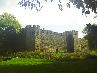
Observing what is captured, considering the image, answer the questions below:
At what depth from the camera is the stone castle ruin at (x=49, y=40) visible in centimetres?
3584

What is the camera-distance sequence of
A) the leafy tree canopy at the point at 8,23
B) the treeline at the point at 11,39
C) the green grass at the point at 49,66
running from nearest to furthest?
the green grass at the point at 49,66 → the treeline at the point at 11,39 → the leafy tree canopy at the point at 8,23

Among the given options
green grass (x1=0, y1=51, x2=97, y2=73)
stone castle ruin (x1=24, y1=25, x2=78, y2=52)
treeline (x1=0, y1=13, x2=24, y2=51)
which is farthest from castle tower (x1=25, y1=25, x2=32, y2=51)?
green grass (x1=0, y1=51, x2=97, y2=73)

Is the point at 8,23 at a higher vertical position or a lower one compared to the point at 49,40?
higher

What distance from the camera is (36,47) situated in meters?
36.0

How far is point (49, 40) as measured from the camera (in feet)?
129

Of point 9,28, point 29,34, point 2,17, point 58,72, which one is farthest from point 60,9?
point 2,17

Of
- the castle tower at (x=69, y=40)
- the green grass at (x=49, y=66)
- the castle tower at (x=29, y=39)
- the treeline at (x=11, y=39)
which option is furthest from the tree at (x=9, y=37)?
the green grass at (x=49, y=66)

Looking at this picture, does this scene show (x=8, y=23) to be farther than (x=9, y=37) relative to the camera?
Yes

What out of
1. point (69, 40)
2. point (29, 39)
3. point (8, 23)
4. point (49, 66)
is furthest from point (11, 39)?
point (49, 66)

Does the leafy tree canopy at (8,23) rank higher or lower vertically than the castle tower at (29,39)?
higher

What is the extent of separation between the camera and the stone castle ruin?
118ft

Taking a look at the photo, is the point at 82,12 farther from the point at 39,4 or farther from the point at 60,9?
the point at 39,4

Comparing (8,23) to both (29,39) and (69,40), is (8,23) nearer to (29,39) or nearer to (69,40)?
(29,39)

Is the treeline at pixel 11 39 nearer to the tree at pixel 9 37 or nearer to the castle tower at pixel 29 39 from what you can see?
the tree at pixel 9 37
